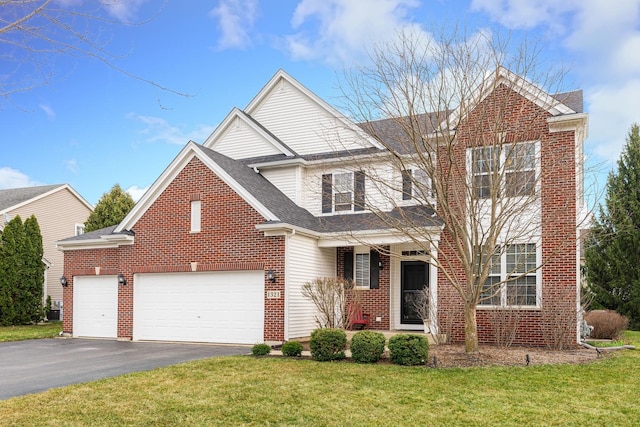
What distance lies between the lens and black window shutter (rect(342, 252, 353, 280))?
60.6ft

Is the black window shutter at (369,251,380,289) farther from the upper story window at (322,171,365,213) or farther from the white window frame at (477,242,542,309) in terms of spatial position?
the white window frame at (477,242,542,309)

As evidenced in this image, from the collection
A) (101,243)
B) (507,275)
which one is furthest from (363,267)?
(101,243)

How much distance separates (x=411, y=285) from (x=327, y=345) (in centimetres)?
661

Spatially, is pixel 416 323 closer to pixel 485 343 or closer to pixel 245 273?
pixel 485 343

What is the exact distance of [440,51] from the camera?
12.1 m

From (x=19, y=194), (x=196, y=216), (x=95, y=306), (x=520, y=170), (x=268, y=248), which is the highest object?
(x=19, y=194)

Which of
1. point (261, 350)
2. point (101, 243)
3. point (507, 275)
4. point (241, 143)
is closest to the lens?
point (261, 350)

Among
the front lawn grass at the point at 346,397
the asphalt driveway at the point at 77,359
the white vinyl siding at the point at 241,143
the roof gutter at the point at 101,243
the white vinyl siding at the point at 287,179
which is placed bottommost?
the asphalt driveway at the point at 77,359

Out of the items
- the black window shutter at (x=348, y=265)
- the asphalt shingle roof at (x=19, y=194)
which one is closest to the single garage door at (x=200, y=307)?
the black window shutter at (x=348, y=265)

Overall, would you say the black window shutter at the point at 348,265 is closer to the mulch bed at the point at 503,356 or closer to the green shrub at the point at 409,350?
the mulch bed at the point at 503,356

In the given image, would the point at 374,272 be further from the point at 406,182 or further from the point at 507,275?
the point at 507,275

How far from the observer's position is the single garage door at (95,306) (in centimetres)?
1884

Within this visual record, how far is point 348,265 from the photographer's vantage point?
60.9 feet

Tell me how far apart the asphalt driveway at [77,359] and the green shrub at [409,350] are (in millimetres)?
4518
